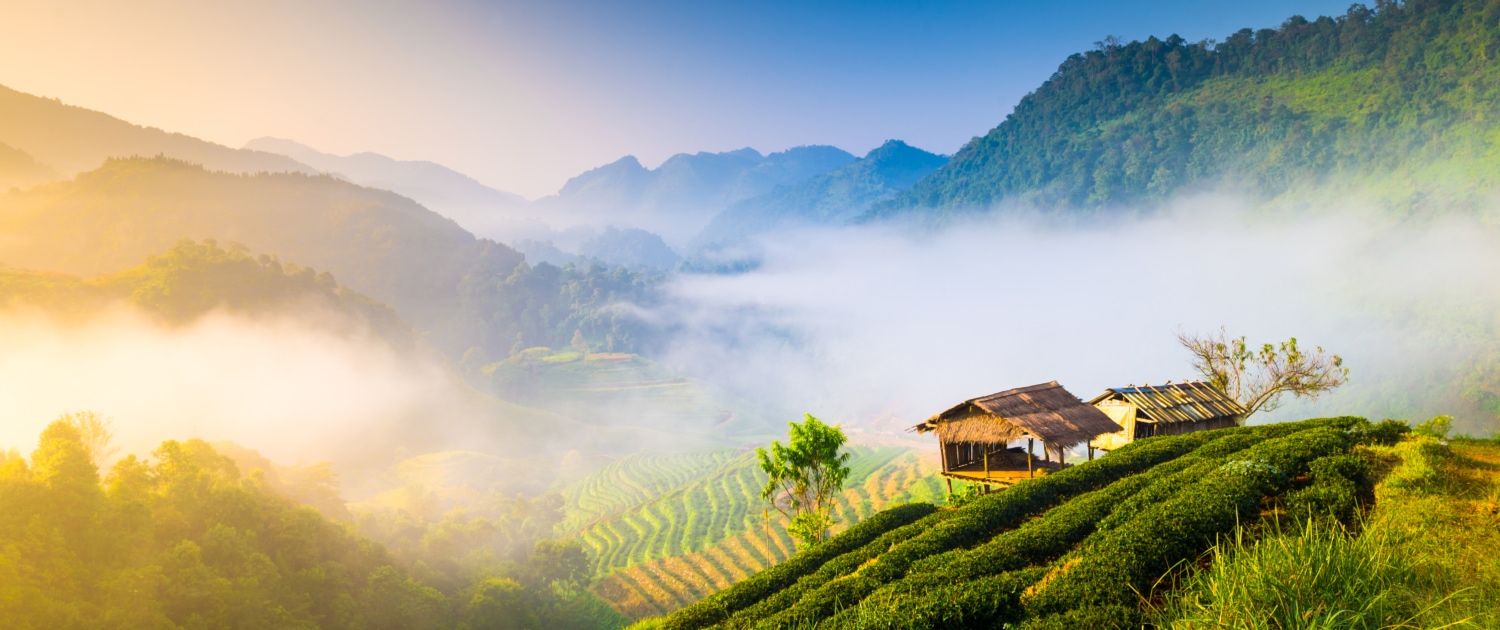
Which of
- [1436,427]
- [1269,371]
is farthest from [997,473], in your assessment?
[1269,371]

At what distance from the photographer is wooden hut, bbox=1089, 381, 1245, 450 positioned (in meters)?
22.7

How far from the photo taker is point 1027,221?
574 feet

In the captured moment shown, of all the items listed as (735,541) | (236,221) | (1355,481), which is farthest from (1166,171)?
(236,221)

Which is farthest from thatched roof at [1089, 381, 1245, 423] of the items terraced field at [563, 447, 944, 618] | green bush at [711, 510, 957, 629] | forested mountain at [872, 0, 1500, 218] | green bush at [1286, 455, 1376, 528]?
forested mountain at [872, 0, 1500, 218]

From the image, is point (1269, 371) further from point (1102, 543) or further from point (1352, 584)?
point (1352, 584)

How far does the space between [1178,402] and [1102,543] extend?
58.8ft

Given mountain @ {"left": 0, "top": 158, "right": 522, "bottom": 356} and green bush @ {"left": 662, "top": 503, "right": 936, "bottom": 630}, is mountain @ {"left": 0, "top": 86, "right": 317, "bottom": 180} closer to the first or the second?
mountain @ {"left": 0, "top": 158, "right": 522, "bottom": 356}

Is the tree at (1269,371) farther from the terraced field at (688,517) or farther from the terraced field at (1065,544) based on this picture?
the terraced field at (688,517)

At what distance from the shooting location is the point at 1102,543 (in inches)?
372

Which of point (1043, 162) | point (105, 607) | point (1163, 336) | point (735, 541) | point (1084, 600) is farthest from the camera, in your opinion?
point (1043, 162)

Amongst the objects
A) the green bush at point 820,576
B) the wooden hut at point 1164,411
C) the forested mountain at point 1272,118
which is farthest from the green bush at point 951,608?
the forested mountain at point 1272,118

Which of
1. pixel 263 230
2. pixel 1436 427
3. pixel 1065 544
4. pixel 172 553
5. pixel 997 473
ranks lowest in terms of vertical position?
pixel 172 553

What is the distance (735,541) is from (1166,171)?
476ft

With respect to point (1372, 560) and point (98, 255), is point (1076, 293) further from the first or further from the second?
point (98, 255)
